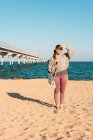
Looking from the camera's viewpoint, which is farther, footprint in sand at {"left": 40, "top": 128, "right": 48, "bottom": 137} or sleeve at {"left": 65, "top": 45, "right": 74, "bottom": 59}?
sleeve at {"left": 65, "top": 45, "right": 74, "bottom": 59}

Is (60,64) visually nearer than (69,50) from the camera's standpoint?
No

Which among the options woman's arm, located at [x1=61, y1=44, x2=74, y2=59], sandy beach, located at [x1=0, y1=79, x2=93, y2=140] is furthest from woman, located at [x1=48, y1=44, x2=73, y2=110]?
sandy beach, located at [x1=0, y1=79, x2=93, y2=140]

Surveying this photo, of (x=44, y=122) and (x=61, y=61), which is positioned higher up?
(x=61, y=61)

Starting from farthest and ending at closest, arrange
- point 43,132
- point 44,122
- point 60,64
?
point 60,64
point 44,122
point 43,132

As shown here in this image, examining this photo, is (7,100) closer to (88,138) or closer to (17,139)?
(17,139)

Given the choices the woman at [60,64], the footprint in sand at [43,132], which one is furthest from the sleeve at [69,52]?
the footprint in sand at [43,132]

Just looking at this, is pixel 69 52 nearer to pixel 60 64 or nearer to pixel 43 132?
pixel 60 64

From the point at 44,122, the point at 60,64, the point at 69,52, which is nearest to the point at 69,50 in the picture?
the point at 69,52

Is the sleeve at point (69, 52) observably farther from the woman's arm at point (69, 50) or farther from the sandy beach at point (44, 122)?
the sandy beach at point (44, 122)

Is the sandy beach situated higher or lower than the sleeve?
lower

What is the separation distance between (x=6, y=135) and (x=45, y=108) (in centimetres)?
363

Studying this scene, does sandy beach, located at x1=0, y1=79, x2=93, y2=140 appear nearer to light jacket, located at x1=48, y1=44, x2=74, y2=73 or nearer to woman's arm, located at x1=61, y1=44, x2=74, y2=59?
light jacket, located at x1=48, y1=44, x2=74, y2=73

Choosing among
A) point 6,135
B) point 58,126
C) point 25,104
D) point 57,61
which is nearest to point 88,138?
point 58,126

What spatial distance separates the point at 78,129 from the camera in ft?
26.3
